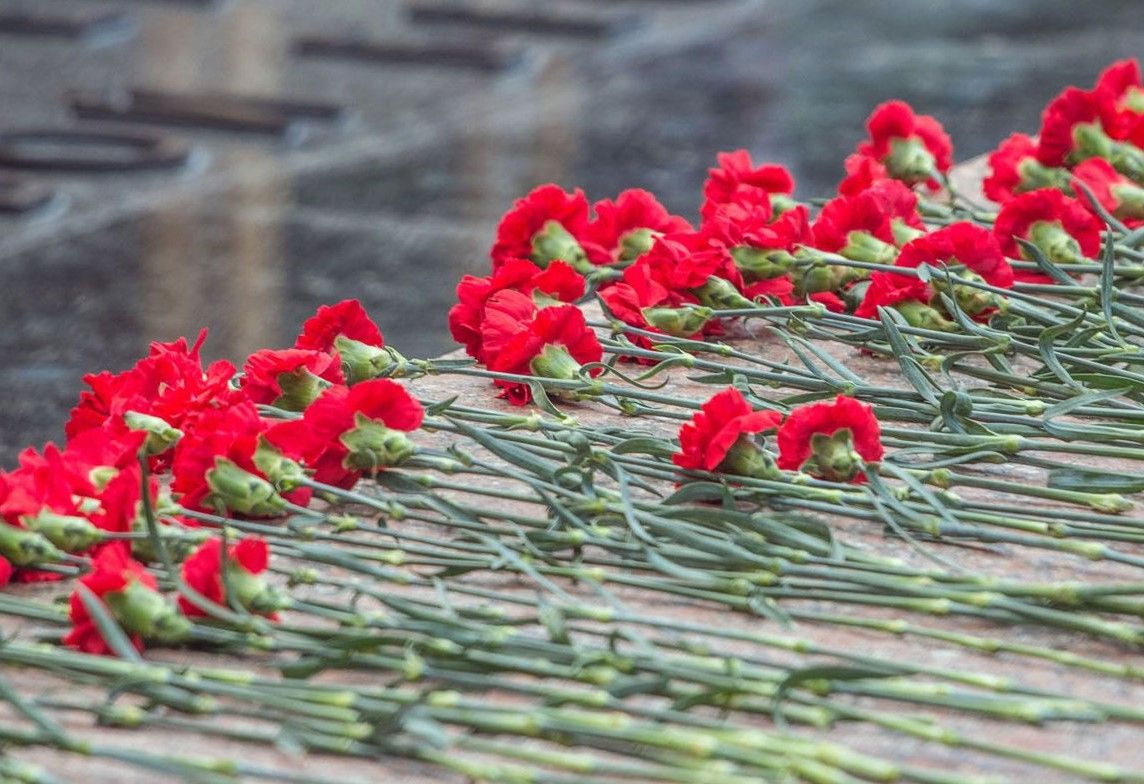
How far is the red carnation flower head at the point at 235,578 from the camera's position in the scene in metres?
0.93

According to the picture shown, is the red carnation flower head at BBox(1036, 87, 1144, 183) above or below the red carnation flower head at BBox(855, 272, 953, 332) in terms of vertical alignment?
above

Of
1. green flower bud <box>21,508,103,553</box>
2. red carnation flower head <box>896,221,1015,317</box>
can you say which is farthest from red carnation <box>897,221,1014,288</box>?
green flower bud <box>21,508,103,553</box>

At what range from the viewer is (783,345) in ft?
4.91

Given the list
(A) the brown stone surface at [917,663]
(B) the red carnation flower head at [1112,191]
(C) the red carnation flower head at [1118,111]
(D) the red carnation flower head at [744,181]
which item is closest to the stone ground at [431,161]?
(A) the brown stone surface at [917,663]

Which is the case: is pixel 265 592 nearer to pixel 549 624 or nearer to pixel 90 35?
pixel 549 624

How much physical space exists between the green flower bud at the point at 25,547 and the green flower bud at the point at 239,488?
4.1 inches

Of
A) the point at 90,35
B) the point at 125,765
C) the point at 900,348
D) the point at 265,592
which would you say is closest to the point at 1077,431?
the point at 900,348

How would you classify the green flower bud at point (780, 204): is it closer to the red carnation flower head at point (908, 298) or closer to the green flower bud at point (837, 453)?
the red carnation flower head at point (908, 298)

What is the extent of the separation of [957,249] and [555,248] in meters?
0.34

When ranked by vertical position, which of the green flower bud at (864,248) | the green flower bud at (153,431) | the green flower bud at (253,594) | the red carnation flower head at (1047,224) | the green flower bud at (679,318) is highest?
the red carnation flower head at (1047,224)

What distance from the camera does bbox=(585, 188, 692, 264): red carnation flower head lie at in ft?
5.13

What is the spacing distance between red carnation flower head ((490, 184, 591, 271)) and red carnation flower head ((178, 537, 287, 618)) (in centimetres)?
61

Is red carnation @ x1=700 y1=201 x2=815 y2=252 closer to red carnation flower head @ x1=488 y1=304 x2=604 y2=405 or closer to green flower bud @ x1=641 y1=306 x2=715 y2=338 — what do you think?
green flower bud @ x1=641 y1=306 x2=715 y2=338

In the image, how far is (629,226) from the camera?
5.18 feet
